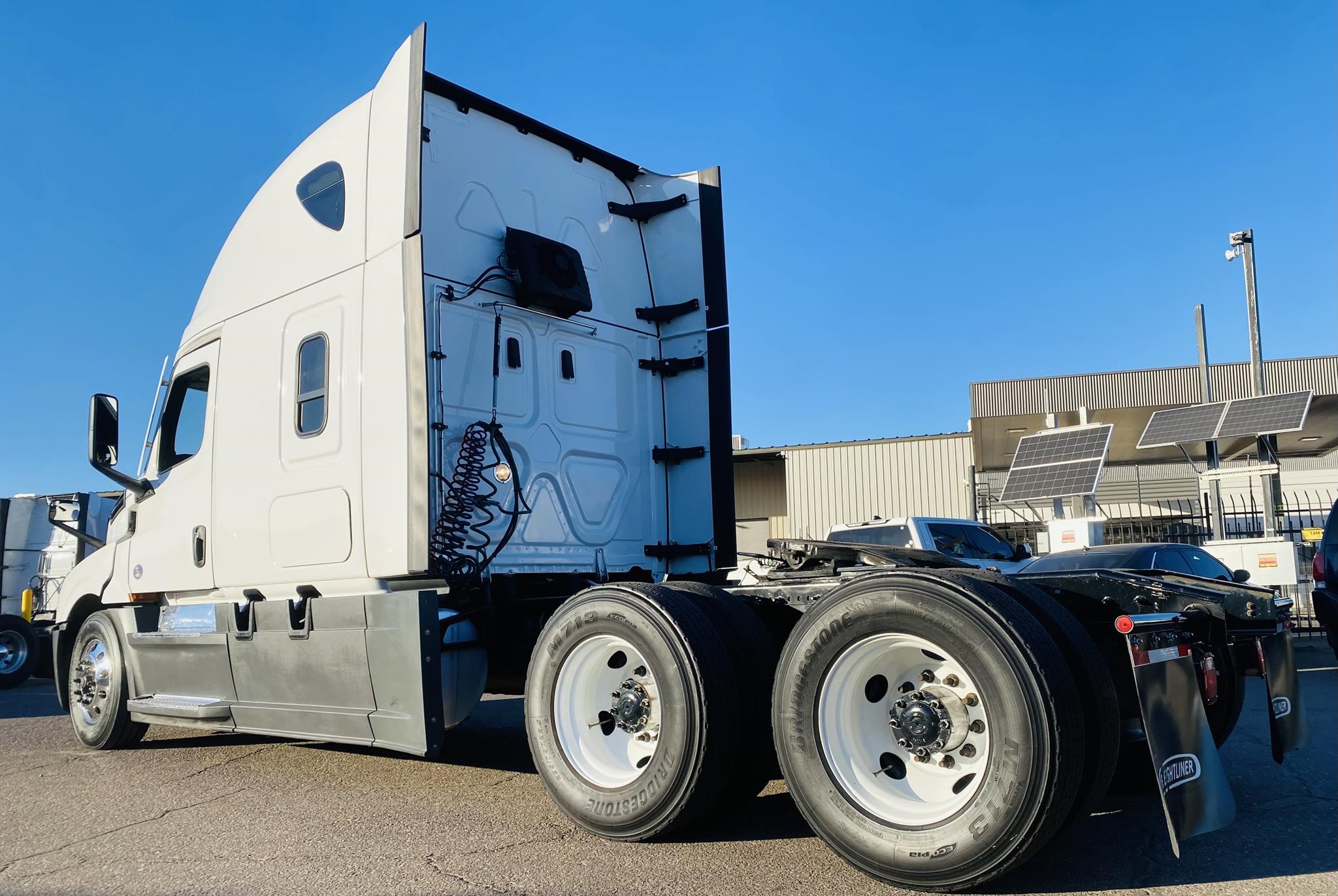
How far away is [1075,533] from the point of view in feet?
46.8

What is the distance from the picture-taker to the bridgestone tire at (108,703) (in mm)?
7355

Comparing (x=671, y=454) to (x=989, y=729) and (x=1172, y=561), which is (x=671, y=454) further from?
(x=1172, y=561)

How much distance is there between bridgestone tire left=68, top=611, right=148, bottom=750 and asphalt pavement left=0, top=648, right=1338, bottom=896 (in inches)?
19.2

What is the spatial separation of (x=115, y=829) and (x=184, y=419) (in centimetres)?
318

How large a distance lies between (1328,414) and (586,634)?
14573 mm

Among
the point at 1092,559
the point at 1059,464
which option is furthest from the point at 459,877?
the point at 1059,464

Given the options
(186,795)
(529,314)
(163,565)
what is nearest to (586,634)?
(529,314)

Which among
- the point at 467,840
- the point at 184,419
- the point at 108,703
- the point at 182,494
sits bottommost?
the point at 467,840

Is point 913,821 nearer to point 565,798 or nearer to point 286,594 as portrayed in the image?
point 565,798

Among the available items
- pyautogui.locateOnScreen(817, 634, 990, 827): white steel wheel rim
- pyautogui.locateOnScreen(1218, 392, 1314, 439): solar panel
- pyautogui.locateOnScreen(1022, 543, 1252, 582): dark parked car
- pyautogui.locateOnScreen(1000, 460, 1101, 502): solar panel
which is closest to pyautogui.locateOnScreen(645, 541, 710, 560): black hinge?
pyautogui.locateOnScreen(817, 634, 990, 827): white steel wheel rim

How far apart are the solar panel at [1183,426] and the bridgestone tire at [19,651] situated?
608 inches

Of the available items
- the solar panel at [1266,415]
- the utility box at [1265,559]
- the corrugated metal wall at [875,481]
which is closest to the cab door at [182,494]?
the utility box at [1265,559]

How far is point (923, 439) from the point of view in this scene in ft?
87.6

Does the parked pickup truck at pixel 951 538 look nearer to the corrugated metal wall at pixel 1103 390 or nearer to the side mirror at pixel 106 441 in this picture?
the side mirror at pixel 106 441
